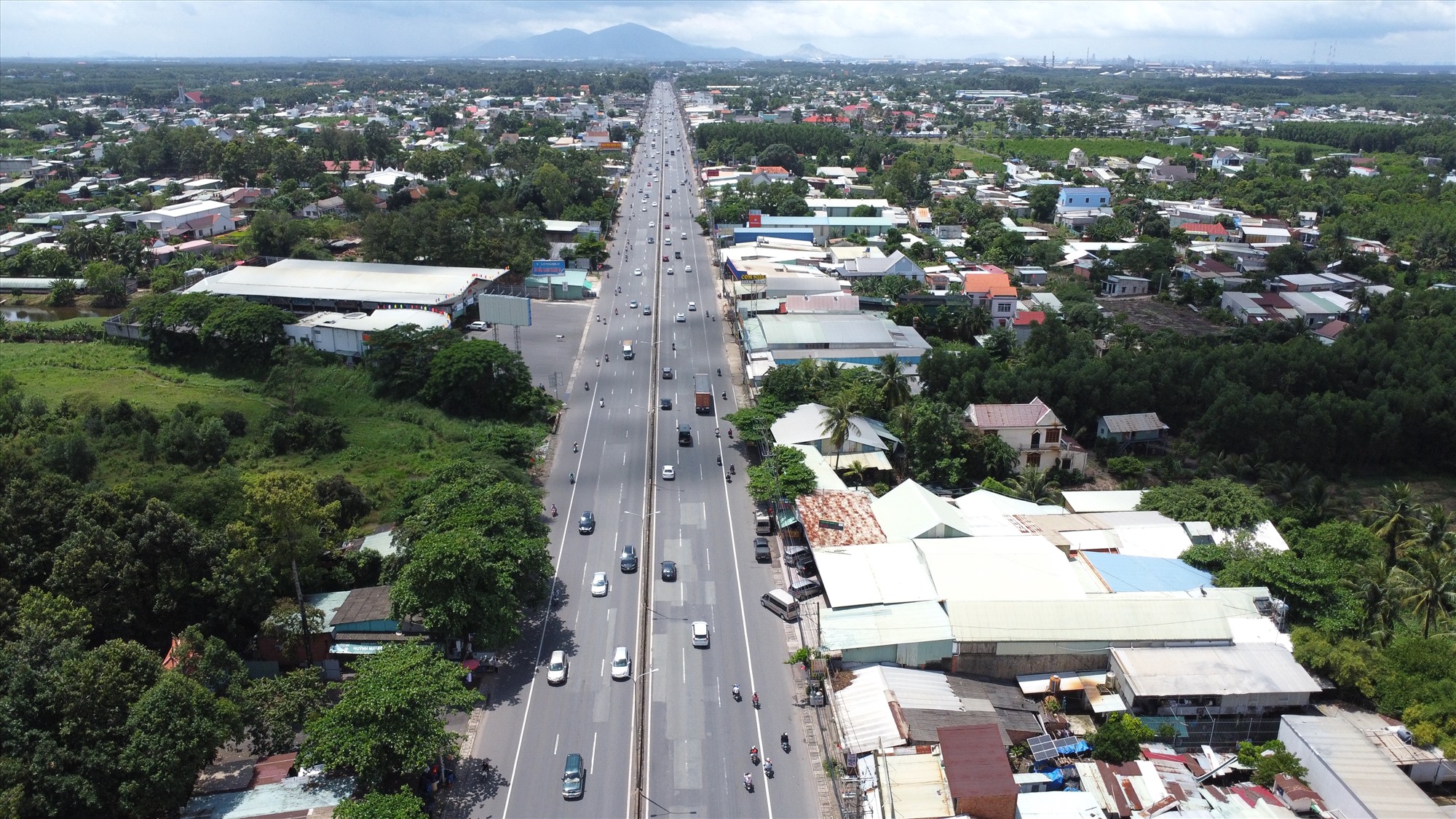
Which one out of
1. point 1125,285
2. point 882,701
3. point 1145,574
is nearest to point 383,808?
point 882,701

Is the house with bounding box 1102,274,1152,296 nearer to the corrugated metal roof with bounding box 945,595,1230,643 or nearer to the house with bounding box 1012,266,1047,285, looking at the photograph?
the house with bounding box 1012,266,1047,285

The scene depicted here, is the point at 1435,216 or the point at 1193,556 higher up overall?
the point at 1435,216

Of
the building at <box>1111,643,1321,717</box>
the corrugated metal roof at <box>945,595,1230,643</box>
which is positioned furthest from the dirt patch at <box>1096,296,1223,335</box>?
the building at <box>1111,643,1321,717</box>

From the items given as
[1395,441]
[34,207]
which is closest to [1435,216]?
[1395,441]

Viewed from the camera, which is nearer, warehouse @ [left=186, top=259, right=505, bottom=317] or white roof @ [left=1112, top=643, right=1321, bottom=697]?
Answer: white roof @ [left=1112, top=643, right=1321, bottom=697]

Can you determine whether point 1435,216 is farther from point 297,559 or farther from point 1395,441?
point 297,559
